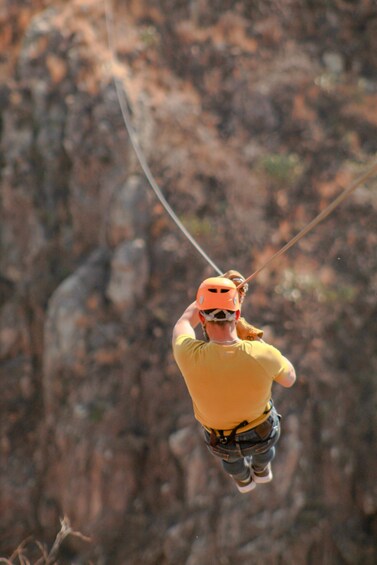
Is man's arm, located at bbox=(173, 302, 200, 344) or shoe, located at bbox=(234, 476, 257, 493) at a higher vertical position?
man's arm, located at bbox=(173, 302, 200, 344)

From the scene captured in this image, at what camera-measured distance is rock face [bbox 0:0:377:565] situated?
945 centimetres

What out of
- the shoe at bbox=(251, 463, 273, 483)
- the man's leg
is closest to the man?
the man's leg

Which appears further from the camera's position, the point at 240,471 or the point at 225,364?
the point at 240,471

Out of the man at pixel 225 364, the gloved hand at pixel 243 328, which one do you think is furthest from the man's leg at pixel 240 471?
the gloved hand at pixel 243 328

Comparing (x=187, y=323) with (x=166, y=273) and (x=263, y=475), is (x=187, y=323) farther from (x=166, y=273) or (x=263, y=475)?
(x=166, y=273)

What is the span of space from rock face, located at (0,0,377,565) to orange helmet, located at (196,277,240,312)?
636 centimetres

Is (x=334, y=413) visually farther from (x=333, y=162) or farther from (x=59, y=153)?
(x=59, y=153)

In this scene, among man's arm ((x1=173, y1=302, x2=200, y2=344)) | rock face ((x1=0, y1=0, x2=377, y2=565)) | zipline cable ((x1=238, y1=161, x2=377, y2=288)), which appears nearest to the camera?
zipline cable ((x1=238, y1=161, x2=377, y2=288))

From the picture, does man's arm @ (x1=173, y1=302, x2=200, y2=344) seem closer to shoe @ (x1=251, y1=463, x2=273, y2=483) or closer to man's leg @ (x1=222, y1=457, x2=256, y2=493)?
man's leg @ (x1=222, y1=457, x2=256, y2=493)

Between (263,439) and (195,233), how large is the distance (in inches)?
247

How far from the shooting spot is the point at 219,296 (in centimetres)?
338

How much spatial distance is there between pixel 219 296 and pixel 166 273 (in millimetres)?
6686

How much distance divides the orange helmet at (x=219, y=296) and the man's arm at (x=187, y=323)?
1.00 ft

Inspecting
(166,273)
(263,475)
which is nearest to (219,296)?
(263,475)
